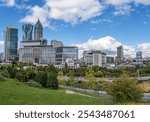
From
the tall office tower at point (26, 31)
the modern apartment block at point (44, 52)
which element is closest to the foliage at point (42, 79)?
the modern apartment block at point (44, 52)

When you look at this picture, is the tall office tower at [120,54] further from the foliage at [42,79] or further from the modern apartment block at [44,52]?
the foliage at [42,79]

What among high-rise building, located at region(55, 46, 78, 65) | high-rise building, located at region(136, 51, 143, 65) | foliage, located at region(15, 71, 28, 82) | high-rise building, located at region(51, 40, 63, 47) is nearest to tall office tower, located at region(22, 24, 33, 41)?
high-rise building, located at region(51, 40, 63, 47)

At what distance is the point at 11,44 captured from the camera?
102938 mm

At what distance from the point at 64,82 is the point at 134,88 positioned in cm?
2713

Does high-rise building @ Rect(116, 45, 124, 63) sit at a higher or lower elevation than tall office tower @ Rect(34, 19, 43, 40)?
lower

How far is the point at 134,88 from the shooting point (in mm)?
22031

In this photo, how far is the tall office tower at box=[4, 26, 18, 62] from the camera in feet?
324

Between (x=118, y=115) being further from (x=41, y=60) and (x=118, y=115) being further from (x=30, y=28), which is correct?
(x=30, y=28)

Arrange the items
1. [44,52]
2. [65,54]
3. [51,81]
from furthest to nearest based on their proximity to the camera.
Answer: [65,54], [44,52], [51,81]

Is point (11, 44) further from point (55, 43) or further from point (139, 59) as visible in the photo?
point (139, 59)

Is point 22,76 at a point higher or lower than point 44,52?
lower

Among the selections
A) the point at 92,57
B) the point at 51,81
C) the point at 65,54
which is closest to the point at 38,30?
the point at 65,54

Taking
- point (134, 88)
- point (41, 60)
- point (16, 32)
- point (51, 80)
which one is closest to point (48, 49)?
point (41, 60)

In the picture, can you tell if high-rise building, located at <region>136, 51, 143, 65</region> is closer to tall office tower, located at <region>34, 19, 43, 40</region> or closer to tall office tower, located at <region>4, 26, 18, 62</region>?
tall office tower, located at <region>34, 19, 43, 40</region>
